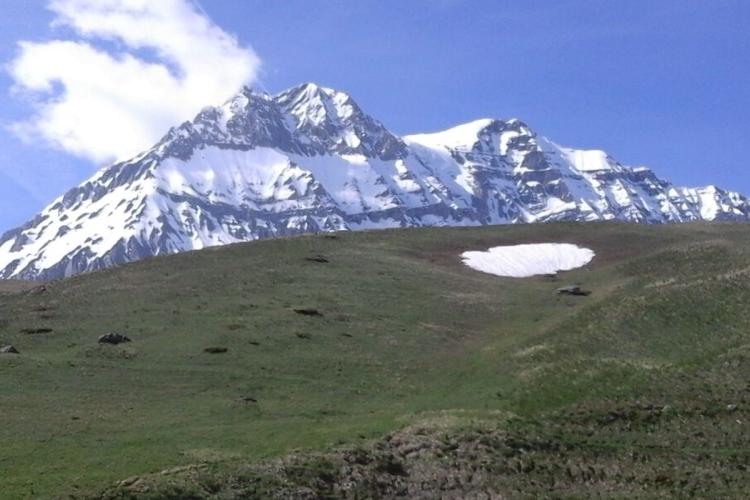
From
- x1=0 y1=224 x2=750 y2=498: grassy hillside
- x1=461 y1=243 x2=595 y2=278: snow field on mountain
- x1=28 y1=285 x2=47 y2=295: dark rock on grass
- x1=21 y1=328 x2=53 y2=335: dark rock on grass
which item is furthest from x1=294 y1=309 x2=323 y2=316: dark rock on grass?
x1=461 y1=243 x2=595 y2=278: snow field on mountain

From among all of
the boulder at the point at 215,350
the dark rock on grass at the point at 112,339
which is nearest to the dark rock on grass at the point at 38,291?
the dark rock on grass at the point at 112,339

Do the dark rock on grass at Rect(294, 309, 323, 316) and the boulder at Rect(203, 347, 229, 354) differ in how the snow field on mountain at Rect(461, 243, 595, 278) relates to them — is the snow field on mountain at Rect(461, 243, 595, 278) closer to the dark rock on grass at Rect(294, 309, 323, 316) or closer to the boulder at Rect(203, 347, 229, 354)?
the dark rock on grass at Rect(294, 309, 323, 316)

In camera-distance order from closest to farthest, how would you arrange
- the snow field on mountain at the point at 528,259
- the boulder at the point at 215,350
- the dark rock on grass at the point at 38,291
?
the boulder at the point at 215,350 → the dark rock on grass at the point at 38,291 → the snow field on mountain at the point at 528,259

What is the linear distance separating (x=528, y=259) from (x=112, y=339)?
59156 millimetres

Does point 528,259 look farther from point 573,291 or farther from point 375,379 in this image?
point 375,379

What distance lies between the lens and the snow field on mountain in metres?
106

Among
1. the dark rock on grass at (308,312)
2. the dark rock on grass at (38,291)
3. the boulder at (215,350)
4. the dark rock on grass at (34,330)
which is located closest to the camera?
the boulder at (215,350)

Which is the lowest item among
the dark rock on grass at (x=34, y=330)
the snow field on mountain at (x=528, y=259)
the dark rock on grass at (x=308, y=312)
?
the dark rock on grass at (x=308, y=312)

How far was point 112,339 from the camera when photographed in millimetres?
63969

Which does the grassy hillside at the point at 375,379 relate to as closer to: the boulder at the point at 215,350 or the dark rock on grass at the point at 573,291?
the boulder at the point at 215,350

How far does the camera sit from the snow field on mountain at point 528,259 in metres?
106

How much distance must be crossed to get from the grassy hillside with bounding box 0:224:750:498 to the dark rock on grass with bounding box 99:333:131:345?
1.29m

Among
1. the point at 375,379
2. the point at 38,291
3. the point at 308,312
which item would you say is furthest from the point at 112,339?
the point at 38,291

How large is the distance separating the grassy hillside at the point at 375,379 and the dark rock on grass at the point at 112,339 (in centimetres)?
129
